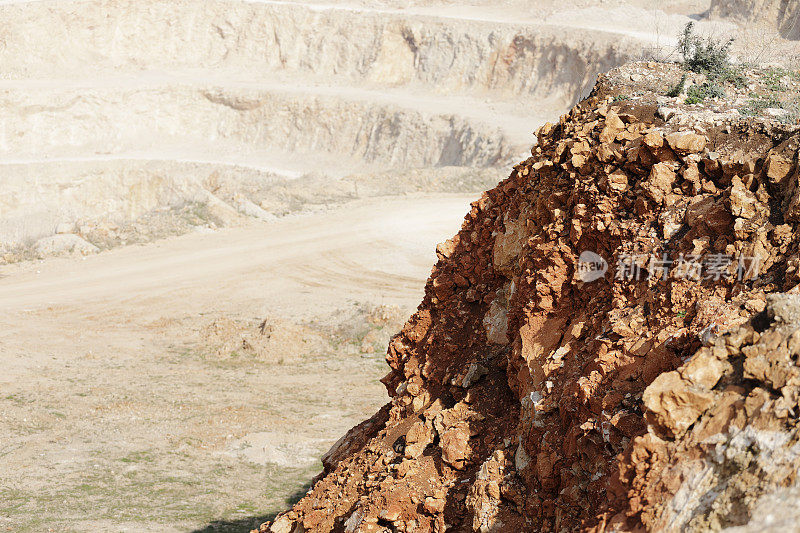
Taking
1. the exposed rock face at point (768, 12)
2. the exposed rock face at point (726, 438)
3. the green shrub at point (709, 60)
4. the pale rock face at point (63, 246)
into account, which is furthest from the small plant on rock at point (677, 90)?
the exposed rock face at point (768, 12)

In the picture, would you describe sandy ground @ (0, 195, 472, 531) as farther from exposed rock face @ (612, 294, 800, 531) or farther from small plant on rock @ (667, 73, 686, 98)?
exposed rock face @ (612, 294, 800, 531)

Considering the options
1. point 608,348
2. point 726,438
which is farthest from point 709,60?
point 726,438

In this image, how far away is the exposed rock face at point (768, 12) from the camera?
153ft

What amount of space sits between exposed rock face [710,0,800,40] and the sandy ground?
27.4m

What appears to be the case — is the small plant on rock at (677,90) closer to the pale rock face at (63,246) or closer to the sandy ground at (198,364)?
the sandy ground at (198,364)

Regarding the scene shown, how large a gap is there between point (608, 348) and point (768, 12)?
51.9 m

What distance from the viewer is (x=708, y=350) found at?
411cm

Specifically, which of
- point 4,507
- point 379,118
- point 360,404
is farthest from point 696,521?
point 379,118

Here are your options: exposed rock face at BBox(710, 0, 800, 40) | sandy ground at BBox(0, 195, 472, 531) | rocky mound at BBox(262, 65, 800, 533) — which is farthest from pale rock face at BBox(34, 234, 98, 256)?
exposed rock face at BBox(710, 0, 800, 40)

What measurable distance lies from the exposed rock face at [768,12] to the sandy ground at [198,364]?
27366mm

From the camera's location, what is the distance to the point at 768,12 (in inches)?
1934

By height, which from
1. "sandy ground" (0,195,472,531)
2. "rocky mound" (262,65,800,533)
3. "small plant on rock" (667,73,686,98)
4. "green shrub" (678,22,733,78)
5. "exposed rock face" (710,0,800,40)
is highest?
"exposed rock face" (710,0,800,40)

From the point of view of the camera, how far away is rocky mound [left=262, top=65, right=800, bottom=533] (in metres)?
3.82

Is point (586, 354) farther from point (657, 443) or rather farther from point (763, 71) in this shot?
point (763, 71)
